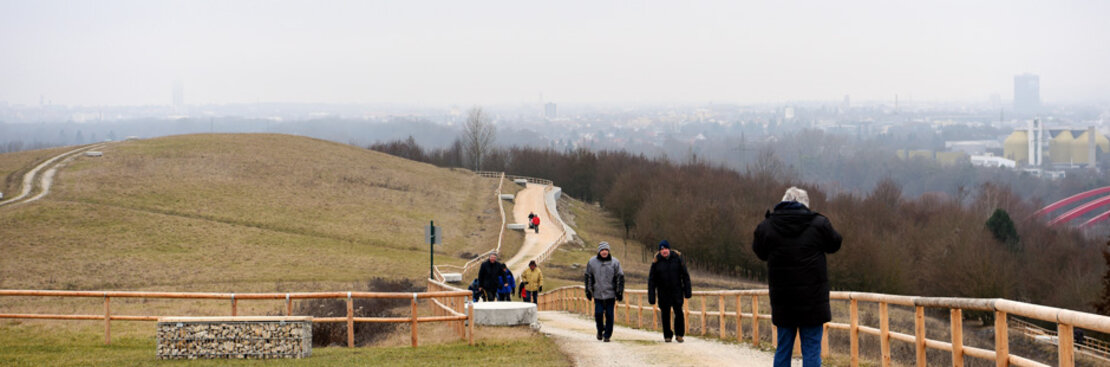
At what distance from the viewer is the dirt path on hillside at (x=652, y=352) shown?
48.0 feet

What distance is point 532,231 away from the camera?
78.6 meters

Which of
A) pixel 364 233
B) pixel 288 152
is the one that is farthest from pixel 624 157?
pixel 364 233

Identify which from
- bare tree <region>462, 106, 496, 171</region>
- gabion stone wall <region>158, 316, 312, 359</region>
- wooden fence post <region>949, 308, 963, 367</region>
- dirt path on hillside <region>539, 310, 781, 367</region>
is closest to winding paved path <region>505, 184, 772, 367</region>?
dirt path on hillside <region>539, 310, 781, 367</region>

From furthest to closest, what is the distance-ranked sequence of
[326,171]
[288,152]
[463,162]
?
[463,162]
[288,152]
[326,171]

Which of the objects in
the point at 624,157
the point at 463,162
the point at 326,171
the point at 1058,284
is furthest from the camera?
the point at 463,162

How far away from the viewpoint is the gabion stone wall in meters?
15.0

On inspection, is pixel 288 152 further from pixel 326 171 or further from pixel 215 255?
pixel 215 255

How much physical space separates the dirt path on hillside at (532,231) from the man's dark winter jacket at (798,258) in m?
39.6

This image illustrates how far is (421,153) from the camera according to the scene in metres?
164

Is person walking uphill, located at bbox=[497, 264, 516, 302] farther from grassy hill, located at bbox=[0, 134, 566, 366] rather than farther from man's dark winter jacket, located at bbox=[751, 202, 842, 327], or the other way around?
man's dark winter jacket, located at bbox=[751, 202, 842, 327]

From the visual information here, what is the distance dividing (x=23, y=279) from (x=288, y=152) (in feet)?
189

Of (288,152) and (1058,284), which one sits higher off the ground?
(288,152)

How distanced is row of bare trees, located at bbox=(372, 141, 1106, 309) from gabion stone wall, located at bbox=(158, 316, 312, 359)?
49.6 meters

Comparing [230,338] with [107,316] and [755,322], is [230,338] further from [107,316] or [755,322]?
[755,322]
